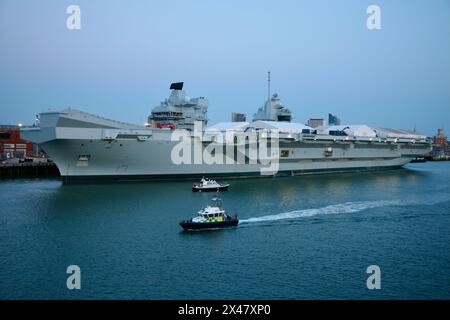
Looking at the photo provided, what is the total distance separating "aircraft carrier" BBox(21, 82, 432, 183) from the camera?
32.2 m

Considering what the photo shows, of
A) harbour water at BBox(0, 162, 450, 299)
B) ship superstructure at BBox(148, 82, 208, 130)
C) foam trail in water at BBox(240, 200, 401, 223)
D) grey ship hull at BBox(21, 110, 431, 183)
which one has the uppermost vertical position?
ship superstructure at BBox(148, 82, 208, 130)

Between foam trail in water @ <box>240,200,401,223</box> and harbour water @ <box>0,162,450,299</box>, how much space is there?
64 millimetres

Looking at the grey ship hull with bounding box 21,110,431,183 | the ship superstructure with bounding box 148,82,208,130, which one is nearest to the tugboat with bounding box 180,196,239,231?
the grey ship hull with bounding box 21,110,431,183

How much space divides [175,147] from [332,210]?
15.1 meters

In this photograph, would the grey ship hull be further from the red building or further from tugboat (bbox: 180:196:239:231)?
the red building

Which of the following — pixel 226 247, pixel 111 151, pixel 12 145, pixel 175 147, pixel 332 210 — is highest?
pixel 12 145

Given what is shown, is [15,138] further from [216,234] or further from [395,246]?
[395,246]

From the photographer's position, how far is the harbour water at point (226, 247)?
44.6 feet

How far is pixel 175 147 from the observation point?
35.4 m

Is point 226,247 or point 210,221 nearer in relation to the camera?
point 226,247

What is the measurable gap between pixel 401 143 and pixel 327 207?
3334 centimetres

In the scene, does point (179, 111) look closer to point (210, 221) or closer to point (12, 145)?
point (210, 221)

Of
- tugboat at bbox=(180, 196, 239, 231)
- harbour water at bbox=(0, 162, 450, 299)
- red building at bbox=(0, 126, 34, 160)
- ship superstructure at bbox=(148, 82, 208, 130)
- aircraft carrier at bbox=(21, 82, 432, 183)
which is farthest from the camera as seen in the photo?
red building at bbox=(0, 126, 34, 160)

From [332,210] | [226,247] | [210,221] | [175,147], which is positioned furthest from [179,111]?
[226,247]
